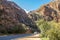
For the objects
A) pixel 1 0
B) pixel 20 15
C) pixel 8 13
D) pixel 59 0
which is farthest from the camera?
pixel 20 15

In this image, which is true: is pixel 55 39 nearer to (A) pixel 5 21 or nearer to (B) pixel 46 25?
(B) pixel 46 25

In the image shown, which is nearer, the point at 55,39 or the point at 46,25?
the point at 55,39

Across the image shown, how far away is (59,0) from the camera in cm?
1627

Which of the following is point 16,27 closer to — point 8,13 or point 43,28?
point 8,13

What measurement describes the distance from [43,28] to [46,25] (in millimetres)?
1795

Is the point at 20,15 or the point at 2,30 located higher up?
the point at 20,15

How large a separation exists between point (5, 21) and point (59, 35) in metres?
92.5

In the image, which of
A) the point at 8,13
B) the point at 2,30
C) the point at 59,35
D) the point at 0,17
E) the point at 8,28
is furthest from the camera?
the point at 8,13

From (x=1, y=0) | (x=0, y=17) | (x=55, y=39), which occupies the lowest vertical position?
(x=55, y=39)

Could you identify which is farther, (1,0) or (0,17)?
(1,0)

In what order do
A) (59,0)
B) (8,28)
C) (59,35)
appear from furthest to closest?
1. (8,28)
2. (59,35)
3. (59,0)

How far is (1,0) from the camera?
142625 millimetres

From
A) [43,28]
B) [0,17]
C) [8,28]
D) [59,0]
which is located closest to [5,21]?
[0,17]

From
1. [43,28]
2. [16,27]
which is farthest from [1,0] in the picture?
[43,28]
